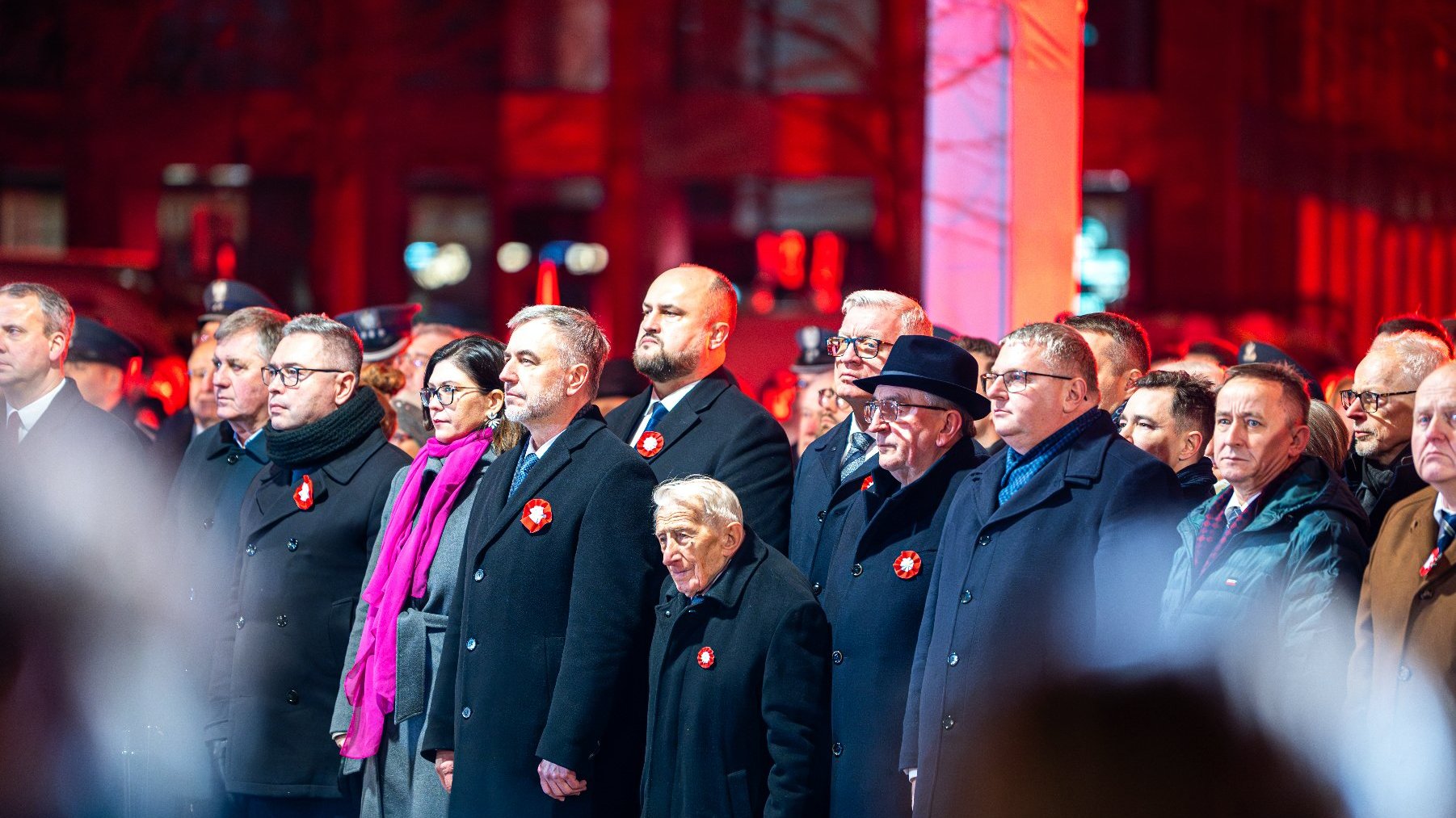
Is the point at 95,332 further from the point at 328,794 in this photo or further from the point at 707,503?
the point at 707,503

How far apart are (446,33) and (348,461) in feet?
72.8

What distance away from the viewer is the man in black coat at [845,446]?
19.2ft

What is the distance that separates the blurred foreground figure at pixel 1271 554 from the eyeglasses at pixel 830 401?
7.17 feet

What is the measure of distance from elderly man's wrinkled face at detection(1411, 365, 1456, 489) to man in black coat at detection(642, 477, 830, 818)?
175 centimetres

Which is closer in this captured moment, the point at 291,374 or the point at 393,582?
the point at 393,582

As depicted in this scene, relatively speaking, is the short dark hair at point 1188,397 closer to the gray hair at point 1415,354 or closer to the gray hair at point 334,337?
the gray hair at point 1415,354

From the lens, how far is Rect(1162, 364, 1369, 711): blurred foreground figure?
4.74 m

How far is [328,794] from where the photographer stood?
20.1 feet

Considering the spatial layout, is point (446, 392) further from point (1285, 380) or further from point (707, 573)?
point (1285, 380)

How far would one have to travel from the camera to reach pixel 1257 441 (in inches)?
202

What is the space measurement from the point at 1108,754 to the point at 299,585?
108 inches

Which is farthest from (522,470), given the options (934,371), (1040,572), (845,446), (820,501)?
(1040,572)

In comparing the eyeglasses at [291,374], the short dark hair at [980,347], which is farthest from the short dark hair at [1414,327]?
the eyeglasses at [291,374]

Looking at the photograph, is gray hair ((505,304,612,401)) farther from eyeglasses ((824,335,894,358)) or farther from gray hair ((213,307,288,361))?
gray hair ((213,307,288,361))
